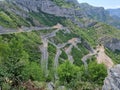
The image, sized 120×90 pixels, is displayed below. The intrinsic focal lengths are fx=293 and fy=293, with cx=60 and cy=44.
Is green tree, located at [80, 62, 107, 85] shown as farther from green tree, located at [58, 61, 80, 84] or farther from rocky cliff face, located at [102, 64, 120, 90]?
rocky cliff face, located at [102, 64, 120, 90]

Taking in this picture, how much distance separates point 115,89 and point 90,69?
155ft

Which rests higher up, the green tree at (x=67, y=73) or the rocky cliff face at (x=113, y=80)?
the rocky cliff face at (x=113, y=80)

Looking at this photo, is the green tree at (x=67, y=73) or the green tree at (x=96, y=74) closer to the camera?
the green tree at (x=67, y=73)

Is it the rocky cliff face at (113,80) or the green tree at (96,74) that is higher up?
the rocky cliff face at (113,80)

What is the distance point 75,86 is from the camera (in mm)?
73062

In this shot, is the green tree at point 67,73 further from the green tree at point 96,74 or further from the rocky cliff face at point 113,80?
the rocky cliff face at point 113,80

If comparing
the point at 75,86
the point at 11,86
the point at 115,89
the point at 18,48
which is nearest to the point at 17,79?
the point at 11,86

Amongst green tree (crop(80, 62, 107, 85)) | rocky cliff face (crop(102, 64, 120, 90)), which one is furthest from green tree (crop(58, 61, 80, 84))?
rocky cliff face (crop(102, 64, 120, 90))

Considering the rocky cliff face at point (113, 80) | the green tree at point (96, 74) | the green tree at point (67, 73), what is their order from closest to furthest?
the rocky cliff face at point (113, 80) → the green tree at point (67, 73) → the green tree at point (96, 74)

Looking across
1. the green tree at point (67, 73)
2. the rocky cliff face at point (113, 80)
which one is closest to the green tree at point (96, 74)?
the green tree at point (67, 73)

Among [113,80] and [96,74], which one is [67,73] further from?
[113,80]

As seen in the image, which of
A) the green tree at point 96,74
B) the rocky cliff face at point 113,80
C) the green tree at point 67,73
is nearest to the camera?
the rocky cliff face at point 113,80

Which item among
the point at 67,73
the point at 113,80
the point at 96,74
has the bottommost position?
the point at 96,74

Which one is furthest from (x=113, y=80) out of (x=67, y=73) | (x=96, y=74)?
(x=96, y=74)
